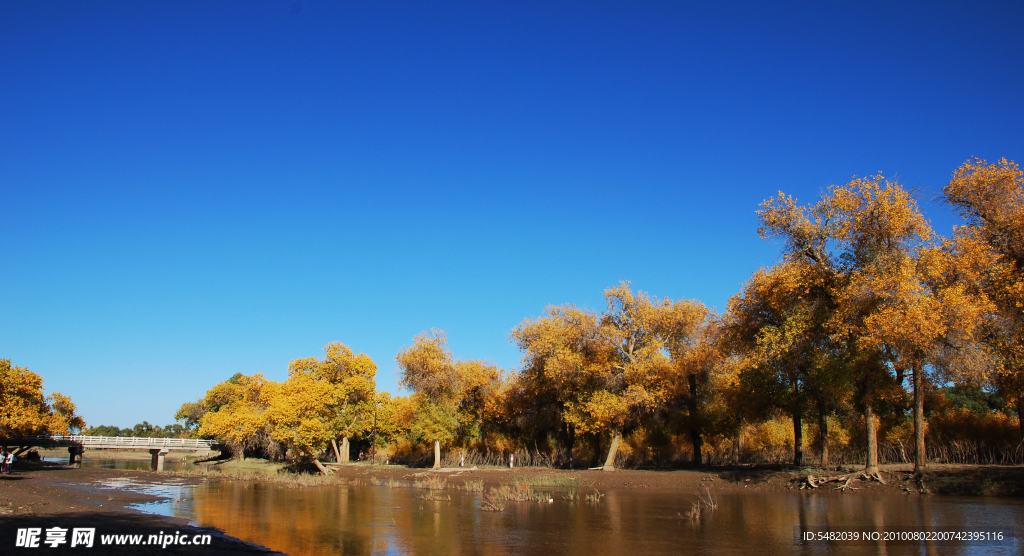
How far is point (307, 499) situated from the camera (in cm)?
2583

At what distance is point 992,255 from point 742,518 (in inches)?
609

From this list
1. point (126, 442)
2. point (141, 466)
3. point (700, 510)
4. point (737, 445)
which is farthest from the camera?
point (141, 466)

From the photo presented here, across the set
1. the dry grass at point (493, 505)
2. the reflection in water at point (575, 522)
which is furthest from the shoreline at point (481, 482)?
the dry grass at point (493, 505)

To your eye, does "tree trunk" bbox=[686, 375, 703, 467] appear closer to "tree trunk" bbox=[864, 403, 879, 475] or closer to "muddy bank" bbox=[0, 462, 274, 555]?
"tree trunk" bbox=[864, 403, 879, 475]

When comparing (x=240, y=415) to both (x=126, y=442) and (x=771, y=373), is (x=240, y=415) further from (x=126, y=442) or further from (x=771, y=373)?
(x=771, y=373)

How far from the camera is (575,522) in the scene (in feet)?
59.4

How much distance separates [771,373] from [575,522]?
15983 mm

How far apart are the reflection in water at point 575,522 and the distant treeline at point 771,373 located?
19.6 feet

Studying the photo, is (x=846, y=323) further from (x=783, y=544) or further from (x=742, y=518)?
(x=783, y=544)

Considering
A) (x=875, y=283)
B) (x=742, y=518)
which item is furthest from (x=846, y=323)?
(x=742, y=518)

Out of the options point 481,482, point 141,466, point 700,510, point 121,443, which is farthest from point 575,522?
point 141,466

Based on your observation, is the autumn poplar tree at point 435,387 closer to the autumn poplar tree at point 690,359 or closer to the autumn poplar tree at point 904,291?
the autumn poplar tree at point 690,359

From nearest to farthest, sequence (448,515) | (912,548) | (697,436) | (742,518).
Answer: (912,548), (742,518), (448,515), (697,436)

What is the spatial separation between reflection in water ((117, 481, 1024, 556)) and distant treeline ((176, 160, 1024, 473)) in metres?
5.96
